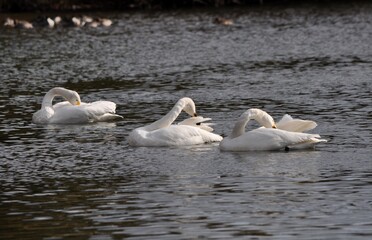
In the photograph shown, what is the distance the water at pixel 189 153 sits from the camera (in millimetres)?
12734

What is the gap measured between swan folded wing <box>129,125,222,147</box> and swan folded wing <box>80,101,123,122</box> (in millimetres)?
3424

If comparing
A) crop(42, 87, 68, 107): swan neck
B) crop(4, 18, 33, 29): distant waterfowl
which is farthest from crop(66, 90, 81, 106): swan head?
crop(4, 18, 33, 29): distant waterfowl

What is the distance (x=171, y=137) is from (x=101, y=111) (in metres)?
3.88

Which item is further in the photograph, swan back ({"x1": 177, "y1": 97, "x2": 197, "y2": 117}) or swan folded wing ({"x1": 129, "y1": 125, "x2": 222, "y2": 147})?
swan back ({"x1": 177, "y1": 97, "x2": 197, "y2": 117})

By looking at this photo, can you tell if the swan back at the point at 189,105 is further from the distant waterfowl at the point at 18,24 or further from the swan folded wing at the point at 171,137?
the distant waterfowl at the point at 18,24

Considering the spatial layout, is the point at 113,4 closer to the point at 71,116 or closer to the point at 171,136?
the point at 71,116

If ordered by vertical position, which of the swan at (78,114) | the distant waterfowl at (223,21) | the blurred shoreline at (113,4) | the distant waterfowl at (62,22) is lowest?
the swan at (78,114)

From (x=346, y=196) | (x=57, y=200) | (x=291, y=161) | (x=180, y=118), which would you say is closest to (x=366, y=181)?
(x=346, y=196)

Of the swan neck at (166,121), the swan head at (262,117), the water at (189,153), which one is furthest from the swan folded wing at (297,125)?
the swan neck at (166,121)

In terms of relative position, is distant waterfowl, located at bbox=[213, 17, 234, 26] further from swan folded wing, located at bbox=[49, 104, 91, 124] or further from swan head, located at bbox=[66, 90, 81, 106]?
swan folded wing, located at bbox=[49, 104, 91, 124]

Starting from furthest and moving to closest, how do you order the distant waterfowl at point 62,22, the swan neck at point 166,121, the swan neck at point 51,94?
the distant waterfowl at point 62,22 → the swan neck at point 51,94 → the swan neck at point 166,121

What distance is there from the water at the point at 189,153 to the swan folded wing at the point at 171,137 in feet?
0.68

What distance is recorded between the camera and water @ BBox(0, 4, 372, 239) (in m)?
12.7

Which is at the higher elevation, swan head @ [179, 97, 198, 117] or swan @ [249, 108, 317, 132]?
swan head @ [179, 97, 198, 117]
